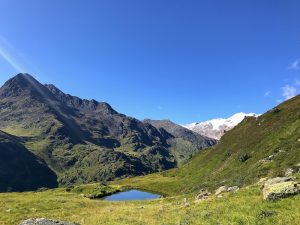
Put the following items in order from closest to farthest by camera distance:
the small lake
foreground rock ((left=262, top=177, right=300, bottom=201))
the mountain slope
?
foreground rock ((left=262, top=177, right=300, bottom=201))
the mountain slope
the small lake

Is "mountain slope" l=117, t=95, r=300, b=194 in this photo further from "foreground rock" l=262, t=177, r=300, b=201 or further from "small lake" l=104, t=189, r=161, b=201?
"foreground rock" l=262, t=177, r=300, b=201

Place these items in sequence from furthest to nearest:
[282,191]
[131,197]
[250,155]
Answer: [131,197], [250,155], [282,191]

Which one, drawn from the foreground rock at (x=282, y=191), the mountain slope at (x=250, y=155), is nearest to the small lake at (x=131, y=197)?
the mountain slope at (x=250, y=155)

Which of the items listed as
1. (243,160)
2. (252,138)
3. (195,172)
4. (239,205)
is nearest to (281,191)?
(239,205)

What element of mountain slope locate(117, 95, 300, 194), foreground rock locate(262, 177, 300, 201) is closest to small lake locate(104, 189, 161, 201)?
mountain slope locate(117, 95, 300, 194)

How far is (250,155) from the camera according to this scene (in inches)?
3762

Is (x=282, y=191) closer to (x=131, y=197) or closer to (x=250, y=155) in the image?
(x=250, y=155)

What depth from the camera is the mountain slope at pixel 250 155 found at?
7325 cm

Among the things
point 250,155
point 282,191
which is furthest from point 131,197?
point 282,191

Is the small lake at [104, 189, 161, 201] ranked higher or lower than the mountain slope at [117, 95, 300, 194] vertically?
lower

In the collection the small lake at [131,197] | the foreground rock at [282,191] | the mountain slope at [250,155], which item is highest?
the mountain slope at [250,155]

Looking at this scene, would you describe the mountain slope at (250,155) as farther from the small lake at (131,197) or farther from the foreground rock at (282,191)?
the foreground rock at (282,191)

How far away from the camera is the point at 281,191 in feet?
83.3

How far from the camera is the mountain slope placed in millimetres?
73250
